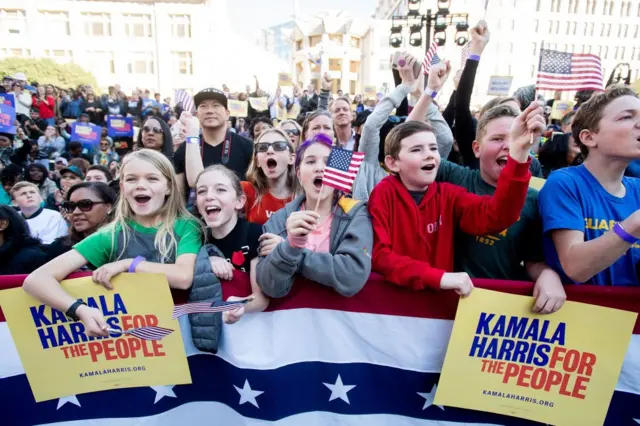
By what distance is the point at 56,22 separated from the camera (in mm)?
41750

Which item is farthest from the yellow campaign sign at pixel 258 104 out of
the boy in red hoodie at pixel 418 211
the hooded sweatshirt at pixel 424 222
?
the hooded sweatshirt at pixel 424 222

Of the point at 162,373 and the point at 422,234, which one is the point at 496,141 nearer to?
the point at 422,234

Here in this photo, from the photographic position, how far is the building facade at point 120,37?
41094 millimetres

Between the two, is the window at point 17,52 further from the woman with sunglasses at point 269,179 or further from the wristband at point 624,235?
the wristband at point 624,235

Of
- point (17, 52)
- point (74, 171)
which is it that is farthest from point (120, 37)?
point (74, 171)

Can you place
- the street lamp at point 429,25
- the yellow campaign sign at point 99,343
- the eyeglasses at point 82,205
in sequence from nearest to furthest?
the yellow campaign sign at point 99,343 < the eyeglasses at point 82,205 < the street lamp at point 429,25

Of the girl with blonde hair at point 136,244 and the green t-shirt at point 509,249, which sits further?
the green t-shirt at point 509,249

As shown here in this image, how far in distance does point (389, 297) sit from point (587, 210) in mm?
1071

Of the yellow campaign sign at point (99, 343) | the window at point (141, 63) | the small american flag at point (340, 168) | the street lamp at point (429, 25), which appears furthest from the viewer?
the window at point (141, 63)

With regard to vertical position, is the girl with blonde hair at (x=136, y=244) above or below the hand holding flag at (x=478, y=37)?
below

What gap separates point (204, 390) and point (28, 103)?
52.8 ft

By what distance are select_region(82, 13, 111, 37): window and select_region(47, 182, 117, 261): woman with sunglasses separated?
4818 centimetres

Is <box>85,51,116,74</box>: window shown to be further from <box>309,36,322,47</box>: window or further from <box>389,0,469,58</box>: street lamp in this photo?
<box>389,0,469,58</box>: street lamp

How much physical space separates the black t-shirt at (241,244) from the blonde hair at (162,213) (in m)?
0.25
